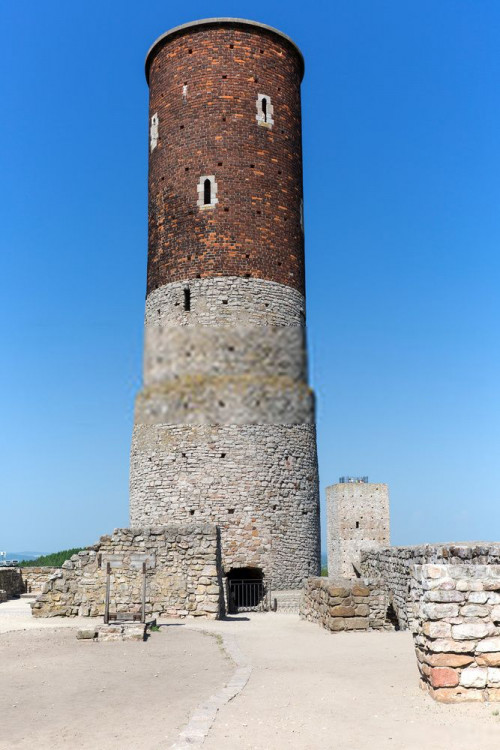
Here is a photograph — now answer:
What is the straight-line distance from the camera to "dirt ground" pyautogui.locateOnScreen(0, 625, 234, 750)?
20.3ft

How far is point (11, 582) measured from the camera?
2338cm

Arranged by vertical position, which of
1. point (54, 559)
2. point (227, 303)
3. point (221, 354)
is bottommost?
point (54, 559)

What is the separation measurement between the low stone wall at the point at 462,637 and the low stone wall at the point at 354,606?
5.91 m

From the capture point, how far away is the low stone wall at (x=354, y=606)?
Answer: 12.9 meters

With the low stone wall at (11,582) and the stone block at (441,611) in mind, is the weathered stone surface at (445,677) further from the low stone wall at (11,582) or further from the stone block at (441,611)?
the low stone wall at (11,582)

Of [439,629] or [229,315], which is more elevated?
[229,315]

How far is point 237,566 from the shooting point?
1917 cm

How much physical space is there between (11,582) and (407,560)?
14867 mm

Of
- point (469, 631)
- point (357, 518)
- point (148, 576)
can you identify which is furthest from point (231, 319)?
point (357, 518)

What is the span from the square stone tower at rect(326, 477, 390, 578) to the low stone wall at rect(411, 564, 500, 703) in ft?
93.6

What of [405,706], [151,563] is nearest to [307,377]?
[151,563]

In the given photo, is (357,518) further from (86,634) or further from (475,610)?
(475,610)

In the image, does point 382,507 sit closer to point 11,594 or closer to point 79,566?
point 11,594

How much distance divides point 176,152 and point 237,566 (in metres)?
12.4
